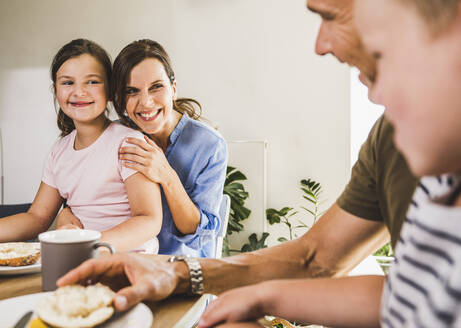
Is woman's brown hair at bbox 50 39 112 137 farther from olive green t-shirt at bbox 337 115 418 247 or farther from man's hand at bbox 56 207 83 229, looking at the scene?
olive green t-shirt at bbox 337 115 418 247

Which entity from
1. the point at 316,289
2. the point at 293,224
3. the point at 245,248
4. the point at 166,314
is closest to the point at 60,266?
the point at 166,314

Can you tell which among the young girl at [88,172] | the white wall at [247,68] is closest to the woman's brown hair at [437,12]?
the young girl at [88,172]

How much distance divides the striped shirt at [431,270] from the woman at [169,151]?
3.36ft

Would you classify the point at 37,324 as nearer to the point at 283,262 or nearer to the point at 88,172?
the point at 283,262

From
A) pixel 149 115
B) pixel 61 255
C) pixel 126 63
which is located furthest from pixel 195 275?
pixel 126 63

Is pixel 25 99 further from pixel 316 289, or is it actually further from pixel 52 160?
pixel 316 289

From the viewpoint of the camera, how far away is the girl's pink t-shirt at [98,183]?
4.65ft

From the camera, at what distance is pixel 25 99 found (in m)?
4.04

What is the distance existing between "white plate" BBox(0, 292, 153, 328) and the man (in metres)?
0.02

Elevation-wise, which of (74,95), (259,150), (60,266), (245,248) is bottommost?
(245,248)

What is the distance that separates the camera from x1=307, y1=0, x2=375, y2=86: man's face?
737mm

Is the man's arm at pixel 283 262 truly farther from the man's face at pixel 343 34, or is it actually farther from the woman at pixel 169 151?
the woman at pixel 169 151

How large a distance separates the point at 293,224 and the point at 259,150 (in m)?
0.73

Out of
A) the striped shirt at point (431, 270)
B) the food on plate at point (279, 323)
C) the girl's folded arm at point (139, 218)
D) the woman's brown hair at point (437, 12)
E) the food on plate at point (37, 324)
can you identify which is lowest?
the food on plate at point (279, 323)
